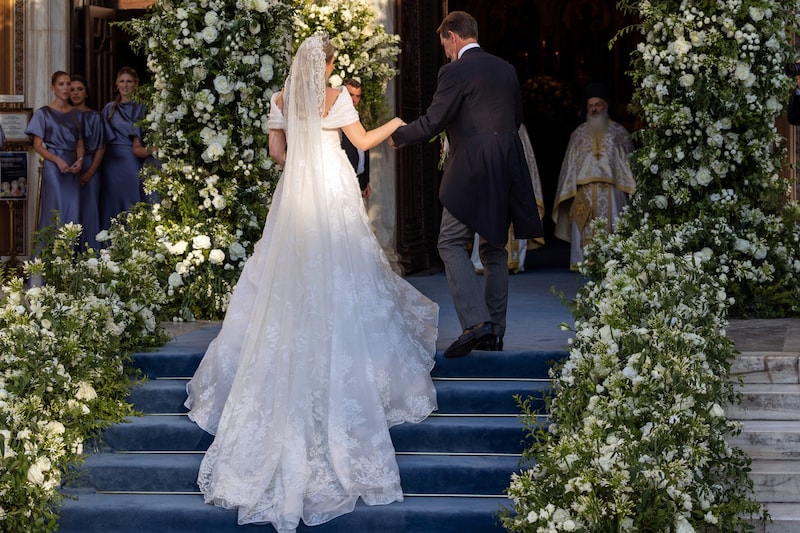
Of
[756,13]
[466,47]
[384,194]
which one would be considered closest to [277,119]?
[466,47]

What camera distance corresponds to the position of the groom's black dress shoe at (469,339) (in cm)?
653

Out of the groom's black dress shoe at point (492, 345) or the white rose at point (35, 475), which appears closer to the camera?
the white rose at point (35, 475)

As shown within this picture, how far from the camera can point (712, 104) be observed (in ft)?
27.3

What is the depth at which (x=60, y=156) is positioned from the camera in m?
11.2

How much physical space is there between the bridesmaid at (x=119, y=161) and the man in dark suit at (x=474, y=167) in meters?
5.16

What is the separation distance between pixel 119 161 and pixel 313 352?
19.4ft

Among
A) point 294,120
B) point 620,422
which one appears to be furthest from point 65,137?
point 620,422

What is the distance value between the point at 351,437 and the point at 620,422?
49.3 inches

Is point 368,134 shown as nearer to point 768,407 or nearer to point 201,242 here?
point 201,242

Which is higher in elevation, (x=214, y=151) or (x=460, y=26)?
(x=460, y=26)

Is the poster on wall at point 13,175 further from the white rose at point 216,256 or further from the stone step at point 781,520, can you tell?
the stone step at point 781,520

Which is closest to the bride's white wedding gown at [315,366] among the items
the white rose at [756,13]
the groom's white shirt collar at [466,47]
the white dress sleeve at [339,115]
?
the white dress sleeve at [339,115]

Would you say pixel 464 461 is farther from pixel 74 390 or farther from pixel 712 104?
pixel 712 104

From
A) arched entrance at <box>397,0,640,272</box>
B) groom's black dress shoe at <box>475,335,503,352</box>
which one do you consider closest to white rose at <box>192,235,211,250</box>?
groom's black dress shoe at <box>475,335,503,352</box>
